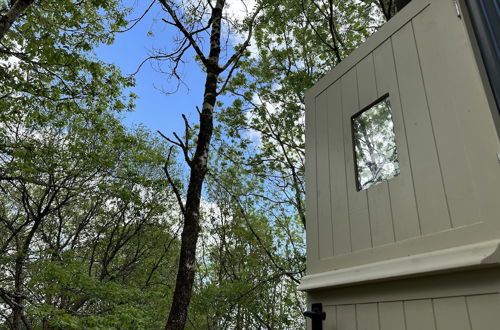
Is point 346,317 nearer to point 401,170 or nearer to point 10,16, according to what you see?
point 401,170

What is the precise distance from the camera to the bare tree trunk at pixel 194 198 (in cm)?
Result: 229

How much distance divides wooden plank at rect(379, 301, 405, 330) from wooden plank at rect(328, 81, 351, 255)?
1.01 ft

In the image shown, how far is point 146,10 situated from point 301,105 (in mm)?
3759

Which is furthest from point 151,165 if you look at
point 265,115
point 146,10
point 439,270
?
point 439,270

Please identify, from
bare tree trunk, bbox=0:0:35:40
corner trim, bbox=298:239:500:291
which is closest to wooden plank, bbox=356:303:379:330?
corner trim, bbox=298:239:500:291

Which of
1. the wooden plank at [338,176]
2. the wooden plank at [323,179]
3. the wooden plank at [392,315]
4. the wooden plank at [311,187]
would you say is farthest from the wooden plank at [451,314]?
the wooden plank at [311,187]

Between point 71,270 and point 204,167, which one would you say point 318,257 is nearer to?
point 204,167

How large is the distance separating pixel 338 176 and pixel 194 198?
4.57ft

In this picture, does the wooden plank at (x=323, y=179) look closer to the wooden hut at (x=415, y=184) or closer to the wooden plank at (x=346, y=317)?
the wooden hut at (x=415, y=184)

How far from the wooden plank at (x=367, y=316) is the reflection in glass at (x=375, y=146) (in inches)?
20.8

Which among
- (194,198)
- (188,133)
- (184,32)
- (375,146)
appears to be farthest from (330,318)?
(184,32)

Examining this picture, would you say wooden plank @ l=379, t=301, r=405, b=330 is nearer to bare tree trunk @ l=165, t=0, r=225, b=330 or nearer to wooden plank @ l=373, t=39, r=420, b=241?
wooden plank @ l=373, t=39, r=420, b=241

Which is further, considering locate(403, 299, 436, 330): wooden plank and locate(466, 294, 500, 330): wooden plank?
locate(403, 299, 436, 330): wooden plank

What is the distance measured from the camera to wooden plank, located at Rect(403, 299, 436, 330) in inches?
40.7
